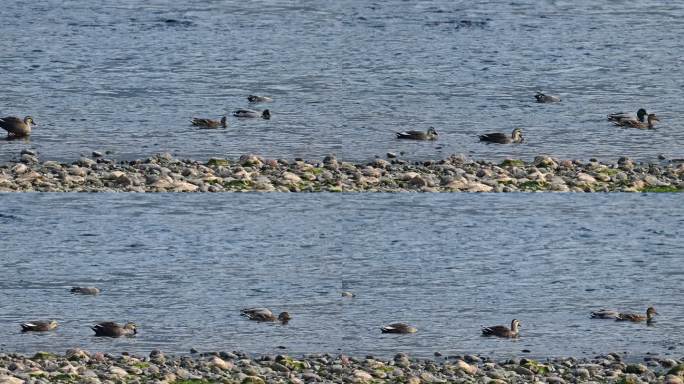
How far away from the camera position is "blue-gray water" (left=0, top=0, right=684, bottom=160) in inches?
1462

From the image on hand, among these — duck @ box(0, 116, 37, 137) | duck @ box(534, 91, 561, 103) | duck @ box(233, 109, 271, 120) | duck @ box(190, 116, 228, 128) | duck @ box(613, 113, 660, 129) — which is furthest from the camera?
duck @ box(534, 91, 561, 103)

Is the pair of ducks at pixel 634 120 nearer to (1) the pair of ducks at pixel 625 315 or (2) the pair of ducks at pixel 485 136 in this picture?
(2) the pair of ducks at pixel 485 136

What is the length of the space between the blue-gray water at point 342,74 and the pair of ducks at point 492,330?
1120cm

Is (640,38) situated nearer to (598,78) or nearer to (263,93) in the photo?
(598,78)

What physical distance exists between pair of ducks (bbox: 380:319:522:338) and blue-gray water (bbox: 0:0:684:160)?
11205 millimetres

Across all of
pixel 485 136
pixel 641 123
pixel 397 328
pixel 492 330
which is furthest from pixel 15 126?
pixel 492 330

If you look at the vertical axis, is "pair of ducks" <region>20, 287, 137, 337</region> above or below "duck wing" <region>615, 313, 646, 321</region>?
below

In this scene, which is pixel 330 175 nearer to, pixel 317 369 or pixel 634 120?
pixel 634 120

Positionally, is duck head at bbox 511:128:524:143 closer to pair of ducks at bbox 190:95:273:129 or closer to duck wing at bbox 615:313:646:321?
pair of ducks at bbox 190:95:273:129

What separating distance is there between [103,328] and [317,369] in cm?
313

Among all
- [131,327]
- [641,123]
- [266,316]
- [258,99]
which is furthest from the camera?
[258,99]

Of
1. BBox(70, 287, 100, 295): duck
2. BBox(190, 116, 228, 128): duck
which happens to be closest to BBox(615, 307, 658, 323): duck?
BBox(70, 287, 100, 295): duck

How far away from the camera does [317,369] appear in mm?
22297

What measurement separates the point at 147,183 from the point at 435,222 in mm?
5495
